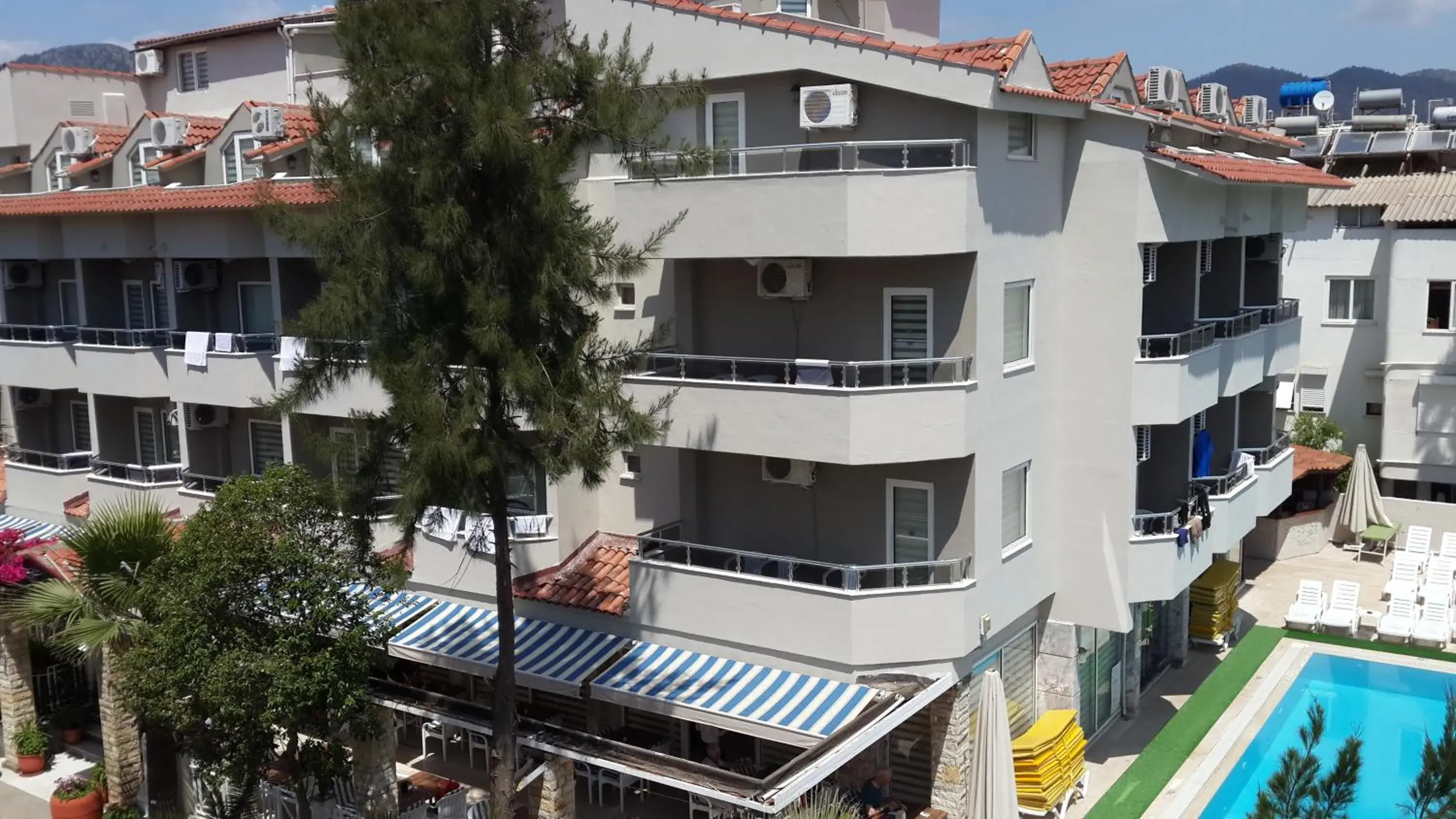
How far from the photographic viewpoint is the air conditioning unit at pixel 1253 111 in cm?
4353

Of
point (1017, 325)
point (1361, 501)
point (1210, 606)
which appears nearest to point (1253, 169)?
point (1017, 325)

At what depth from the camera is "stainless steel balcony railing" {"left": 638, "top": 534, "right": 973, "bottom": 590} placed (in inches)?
932

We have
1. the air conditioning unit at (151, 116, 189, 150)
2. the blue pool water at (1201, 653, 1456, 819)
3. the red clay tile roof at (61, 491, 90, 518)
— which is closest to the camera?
the blue pool water at (1201, 653, 1456, 819)

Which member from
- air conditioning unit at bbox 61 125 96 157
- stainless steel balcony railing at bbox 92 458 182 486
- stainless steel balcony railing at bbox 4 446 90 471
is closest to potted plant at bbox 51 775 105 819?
stainless steel balcony railing at bbox 92 458 182 486

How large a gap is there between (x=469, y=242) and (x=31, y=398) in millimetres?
27082

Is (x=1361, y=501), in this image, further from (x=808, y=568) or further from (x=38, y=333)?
(x=38, y=333)

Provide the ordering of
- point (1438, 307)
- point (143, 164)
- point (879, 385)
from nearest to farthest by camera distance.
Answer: point (879, 385) → point (143, 164) → point (1438, 307)

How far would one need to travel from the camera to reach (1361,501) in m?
46.3

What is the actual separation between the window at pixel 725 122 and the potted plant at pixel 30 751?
2105 centimetres

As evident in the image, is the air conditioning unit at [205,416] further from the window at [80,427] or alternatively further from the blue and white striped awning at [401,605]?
the blue and white striped awning at [401,605]

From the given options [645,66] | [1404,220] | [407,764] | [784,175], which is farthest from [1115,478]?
[1404,220]

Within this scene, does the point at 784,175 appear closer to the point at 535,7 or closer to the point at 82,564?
the point at 535,7

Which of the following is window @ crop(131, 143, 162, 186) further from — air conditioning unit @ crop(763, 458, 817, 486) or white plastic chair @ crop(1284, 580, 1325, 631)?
white plastic chair @ crop(1284, 580, 1325, 631)

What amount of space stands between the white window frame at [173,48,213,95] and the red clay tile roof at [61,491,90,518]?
1541 centimetres
